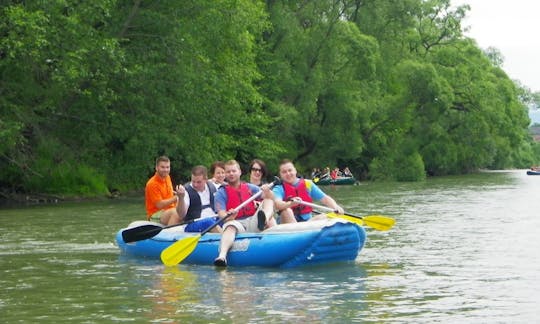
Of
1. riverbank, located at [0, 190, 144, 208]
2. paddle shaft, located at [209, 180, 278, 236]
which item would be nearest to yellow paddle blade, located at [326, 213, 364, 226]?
paddle shaft, located at [209, 180, 278, 236]

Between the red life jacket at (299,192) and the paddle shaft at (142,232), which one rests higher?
the red life jacket at (299,192)

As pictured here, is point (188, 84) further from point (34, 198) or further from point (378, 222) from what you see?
point (378, 222)

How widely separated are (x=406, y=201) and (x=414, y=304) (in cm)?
1623

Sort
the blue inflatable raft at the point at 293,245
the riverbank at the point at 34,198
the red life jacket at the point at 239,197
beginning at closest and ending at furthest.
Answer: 1. the blue inflatable raft at the point at 293,245
2. the red life jacket at the point at 239,197
3. the riverbank at the point at 34,198

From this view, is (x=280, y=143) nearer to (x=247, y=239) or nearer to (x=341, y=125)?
(x=341, y=125)

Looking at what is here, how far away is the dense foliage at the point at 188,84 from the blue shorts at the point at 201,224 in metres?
11.0

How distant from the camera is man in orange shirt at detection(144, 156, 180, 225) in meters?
12.1

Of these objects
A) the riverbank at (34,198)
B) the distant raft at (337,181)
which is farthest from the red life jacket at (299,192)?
the distant raft at (337,181)

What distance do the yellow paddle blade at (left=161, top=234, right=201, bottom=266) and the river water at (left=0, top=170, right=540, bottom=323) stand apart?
13 cm

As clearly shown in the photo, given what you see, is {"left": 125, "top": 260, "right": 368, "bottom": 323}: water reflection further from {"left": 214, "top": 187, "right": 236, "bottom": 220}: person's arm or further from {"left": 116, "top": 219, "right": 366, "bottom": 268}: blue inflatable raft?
{"left": 214, "top": 187, "right": 236, "bottom": 220}: person's arm

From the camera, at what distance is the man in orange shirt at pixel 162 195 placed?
12086 mm

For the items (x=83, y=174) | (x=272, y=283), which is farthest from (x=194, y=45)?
(x=272, y=283)

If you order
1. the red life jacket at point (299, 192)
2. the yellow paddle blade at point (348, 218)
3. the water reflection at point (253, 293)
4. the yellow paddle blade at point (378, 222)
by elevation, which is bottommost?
the water reflection at point (253, 293)

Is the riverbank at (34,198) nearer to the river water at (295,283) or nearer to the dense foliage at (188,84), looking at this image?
the dense foliage at (188,84)
